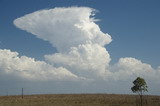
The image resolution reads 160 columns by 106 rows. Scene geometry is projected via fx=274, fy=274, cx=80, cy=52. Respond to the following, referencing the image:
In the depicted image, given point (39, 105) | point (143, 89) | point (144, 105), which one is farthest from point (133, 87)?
point (39, 105)

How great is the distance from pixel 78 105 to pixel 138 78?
15.2m

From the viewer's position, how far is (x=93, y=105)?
58.2 meters

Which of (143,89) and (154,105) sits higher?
(143,89)

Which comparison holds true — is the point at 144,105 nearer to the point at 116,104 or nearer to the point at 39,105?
the point at 116,104

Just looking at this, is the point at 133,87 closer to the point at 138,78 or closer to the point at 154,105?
the point at 138,78

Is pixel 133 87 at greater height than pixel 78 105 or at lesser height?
greater

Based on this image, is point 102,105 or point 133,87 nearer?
point 133,87

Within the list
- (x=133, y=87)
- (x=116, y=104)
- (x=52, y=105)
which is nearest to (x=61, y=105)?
(x=52, y=105)

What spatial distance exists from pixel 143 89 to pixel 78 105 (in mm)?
14955

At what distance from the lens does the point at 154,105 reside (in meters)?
58.2

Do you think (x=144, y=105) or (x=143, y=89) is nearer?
(x=143, y=89)

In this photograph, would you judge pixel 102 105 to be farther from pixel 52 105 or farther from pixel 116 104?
pixel 52 105

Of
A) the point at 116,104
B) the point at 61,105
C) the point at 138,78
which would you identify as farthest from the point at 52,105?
the point at 138,78

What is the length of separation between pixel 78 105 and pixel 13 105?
13580mm
